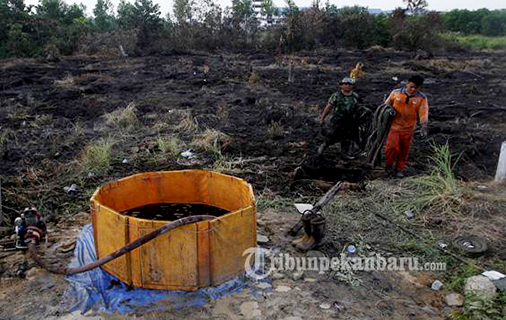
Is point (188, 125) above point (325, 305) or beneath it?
above

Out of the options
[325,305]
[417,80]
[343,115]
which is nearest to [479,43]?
[343,115]

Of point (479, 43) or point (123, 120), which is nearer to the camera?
point (123, 120)

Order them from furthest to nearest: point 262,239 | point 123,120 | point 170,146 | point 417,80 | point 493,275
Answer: point 123,120 < point 170,146 < point 417,80 < point 262,239 < point 493,275

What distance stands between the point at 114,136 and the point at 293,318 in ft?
17.5

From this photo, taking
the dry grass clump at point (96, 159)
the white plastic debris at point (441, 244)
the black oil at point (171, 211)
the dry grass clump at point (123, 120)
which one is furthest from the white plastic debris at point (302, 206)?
the dry grass clump at point (123, 120)

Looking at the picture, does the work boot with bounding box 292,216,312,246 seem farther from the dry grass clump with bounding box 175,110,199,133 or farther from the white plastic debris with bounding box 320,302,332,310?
the dry grass clump with bounding box 175,110,199,133

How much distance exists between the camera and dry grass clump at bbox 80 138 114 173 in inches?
227

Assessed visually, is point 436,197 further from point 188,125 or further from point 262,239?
point 188,125

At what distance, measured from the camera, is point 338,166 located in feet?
19.6

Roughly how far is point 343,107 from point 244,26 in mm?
17866

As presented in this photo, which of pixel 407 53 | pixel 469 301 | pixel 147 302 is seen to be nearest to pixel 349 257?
pixel 469 301

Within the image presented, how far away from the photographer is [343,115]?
612 centimetres

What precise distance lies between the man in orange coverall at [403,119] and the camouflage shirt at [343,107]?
55 centimetres

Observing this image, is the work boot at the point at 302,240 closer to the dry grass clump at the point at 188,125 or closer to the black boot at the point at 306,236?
the black boot at the point at 306,236
